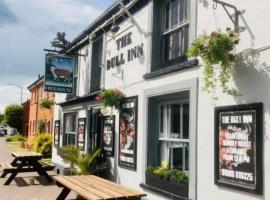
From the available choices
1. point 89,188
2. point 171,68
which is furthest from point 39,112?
point 89,188

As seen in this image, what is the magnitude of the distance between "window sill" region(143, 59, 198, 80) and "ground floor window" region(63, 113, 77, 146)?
7260 mm

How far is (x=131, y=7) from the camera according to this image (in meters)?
10.5

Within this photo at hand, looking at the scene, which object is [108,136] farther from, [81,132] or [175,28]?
[175,28]

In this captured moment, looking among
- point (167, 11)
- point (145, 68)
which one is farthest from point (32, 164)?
point (167, 11)

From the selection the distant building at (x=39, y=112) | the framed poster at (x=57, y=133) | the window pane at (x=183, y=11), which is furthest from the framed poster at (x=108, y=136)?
the distant building at (x=39, y=112)

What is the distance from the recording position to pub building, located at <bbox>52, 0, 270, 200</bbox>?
594cm

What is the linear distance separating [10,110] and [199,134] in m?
49.6

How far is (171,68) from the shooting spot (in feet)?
26.8

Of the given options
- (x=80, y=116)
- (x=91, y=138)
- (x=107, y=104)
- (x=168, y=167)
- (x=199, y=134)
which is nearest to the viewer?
(x=199, y=134)

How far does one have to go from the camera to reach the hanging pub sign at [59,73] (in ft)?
46.3

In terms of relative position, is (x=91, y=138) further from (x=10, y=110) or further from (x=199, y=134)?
(x=10, y=110)

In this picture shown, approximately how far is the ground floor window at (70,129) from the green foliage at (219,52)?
998 cm

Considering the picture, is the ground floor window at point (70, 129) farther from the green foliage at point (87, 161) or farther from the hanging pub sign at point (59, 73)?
the green foliage at point (87, 161)

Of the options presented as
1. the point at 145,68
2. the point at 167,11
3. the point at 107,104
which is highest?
the point at 167,11
